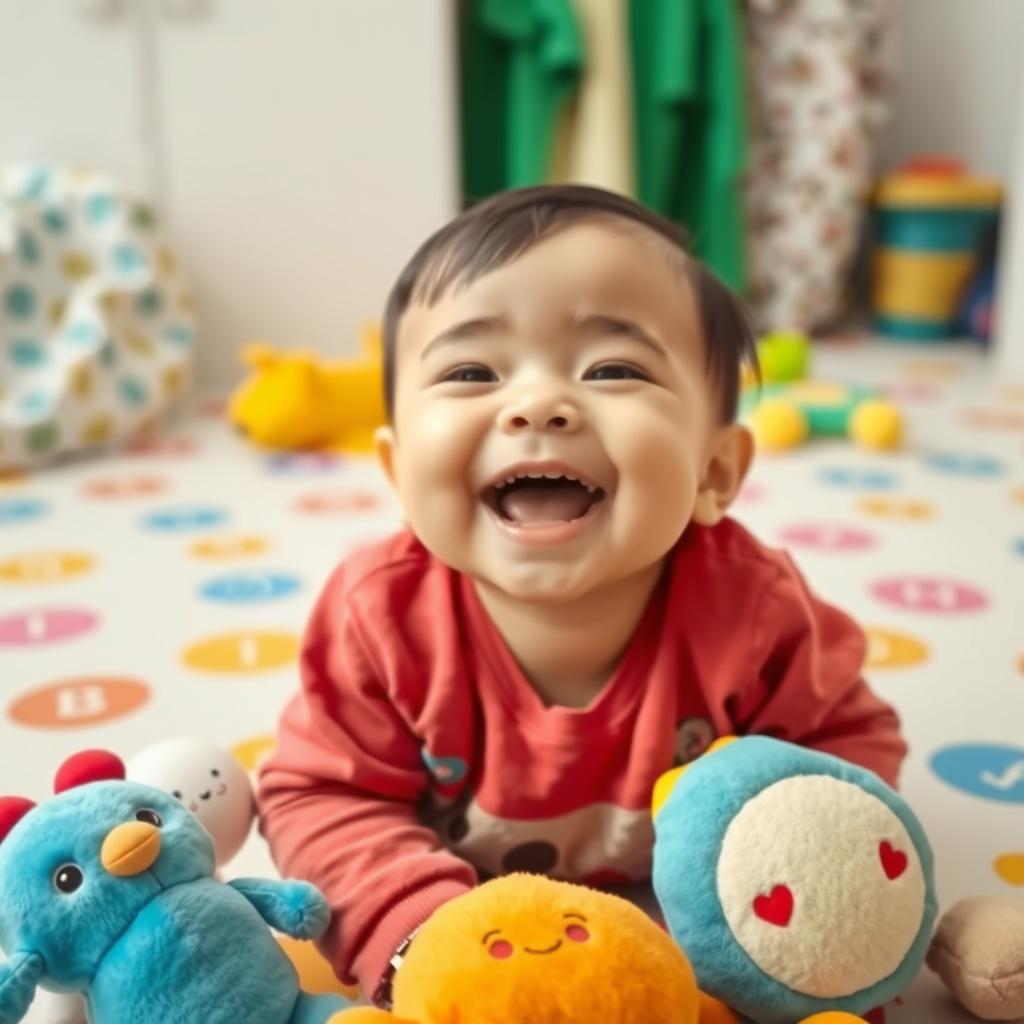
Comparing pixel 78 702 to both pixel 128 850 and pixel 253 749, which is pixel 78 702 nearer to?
pixel 253 749

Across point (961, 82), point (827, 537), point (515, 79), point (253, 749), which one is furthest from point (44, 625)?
point (961, 82)

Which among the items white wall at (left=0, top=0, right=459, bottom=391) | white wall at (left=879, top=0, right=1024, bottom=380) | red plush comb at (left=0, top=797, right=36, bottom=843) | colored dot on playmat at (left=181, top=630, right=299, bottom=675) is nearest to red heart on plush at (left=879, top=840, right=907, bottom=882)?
red plush comb at (left=0, top=797, right=36, bottom=843)

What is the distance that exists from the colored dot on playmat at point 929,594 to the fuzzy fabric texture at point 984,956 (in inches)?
19.5

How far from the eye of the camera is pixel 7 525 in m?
1.29

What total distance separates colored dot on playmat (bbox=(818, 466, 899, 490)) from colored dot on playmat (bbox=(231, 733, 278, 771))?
0.83m

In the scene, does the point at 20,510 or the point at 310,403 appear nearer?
the point at 20,510

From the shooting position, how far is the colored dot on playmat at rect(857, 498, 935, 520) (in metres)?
1.29

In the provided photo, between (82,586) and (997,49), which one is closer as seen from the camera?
(82,586)

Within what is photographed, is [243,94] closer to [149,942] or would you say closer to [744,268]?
[744,268]

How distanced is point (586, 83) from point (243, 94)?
0.58m

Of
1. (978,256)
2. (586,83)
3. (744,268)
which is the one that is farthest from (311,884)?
(978,256)

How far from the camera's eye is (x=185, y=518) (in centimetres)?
131

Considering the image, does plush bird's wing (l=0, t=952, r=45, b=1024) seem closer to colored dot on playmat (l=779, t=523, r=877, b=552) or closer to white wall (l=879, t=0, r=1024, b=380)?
colored dot on playmat (l=779, t=523, r=877, b=552)

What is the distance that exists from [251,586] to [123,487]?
1.39 feet
